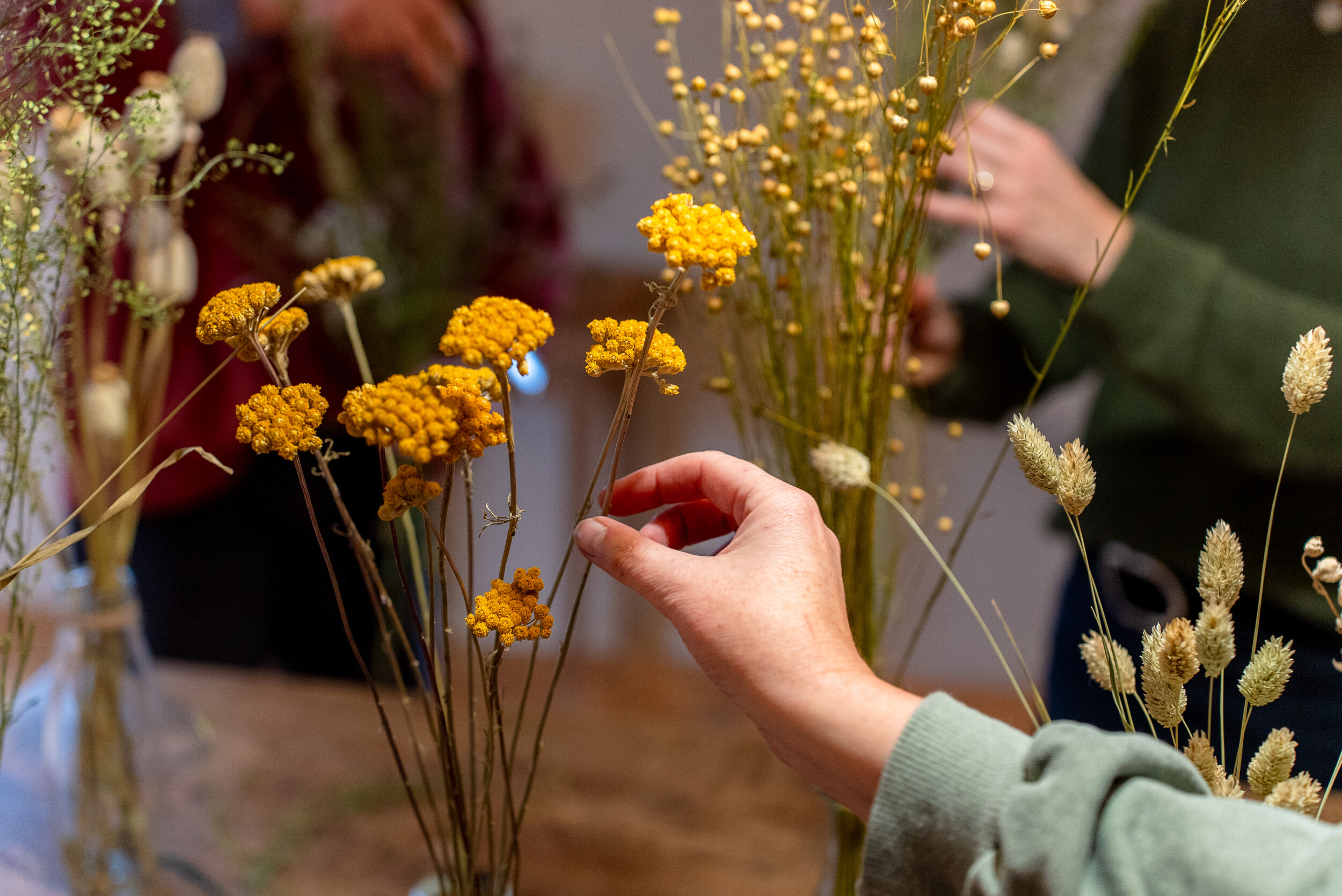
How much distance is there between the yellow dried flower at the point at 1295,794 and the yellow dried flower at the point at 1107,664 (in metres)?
0.07

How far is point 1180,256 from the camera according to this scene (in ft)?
2.54

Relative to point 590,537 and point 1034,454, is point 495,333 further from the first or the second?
point 1034,454

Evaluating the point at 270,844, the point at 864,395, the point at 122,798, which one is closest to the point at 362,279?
the point at 864,395

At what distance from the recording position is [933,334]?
3.07 ft

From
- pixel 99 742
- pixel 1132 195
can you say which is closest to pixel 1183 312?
pixel 1132 195

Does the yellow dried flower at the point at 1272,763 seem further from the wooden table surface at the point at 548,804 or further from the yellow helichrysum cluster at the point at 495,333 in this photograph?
the yellow helichrysum cluster at the point at 495,333

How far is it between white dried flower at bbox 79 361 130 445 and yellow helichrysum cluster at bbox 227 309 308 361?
0.37 meters

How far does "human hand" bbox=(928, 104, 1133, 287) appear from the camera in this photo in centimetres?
79

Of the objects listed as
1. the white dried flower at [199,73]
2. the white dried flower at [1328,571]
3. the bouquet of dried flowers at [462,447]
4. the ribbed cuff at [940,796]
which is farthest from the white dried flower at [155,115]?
the white dried flower at [1328,571]

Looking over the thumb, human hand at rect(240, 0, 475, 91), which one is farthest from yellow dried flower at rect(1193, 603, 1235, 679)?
human hand at rect(240, 0, 475, 91)

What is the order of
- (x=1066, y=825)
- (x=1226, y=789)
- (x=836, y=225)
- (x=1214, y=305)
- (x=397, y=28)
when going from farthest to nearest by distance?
1. (x=397, y=28)
2. (x=1214, y=305)
3. (x=836, y=225)
4. (x=1226, y=789)
5. (x=1066, y=825)

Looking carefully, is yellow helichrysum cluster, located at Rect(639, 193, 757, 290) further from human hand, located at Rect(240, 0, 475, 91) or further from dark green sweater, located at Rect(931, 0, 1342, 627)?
human hand, located at Rect(240, 0, 475, 91)

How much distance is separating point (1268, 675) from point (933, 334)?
0.59 m

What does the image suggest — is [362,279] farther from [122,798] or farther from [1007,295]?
[1007,295]
